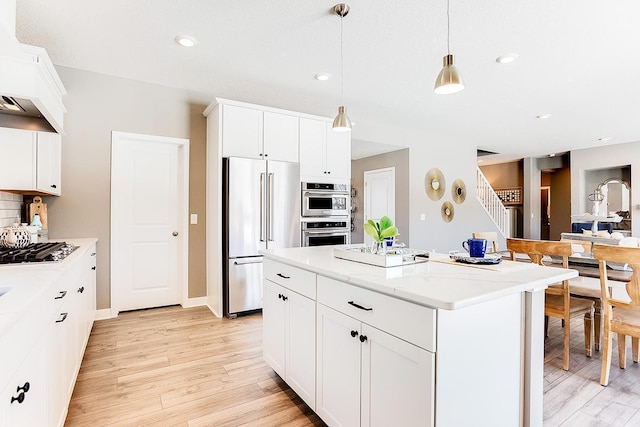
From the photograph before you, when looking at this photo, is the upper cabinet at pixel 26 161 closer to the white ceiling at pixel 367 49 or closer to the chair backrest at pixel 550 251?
the white ceiling at pixel 367 49

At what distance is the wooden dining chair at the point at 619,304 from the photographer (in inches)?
82.0

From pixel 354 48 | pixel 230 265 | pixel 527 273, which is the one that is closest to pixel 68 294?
pixel 230 265

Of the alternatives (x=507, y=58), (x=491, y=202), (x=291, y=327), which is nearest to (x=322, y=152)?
(x=507, y=58)

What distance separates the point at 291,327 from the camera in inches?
78.9

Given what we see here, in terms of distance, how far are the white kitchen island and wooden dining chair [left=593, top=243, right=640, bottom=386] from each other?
2.91 feet

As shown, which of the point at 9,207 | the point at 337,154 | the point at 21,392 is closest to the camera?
the point at 21,392

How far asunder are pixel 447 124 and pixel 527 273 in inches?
181

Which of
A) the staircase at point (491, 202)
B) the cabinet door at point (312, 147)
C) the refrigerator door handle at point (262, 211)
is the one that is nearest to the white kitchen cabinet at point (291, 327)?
the refrigerator door handle at point (262, 211)

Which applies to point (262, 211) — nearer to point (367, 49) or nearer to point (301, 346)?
point (367, 49)

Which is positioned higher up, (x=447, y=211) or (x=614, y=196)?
(x=614, y=196)

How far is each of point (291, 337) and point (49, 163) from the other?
2.63 meters

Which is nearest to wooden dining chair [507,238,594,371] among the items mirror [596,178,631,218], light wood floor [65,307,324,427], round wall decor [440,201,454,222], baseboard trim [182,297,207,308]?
light wood floor [65,307,324,427]

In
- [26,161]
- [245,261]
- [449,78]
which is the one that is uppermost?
[449,78]

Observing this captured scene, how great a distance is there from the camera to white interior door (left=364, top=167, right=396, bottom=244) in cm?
634
